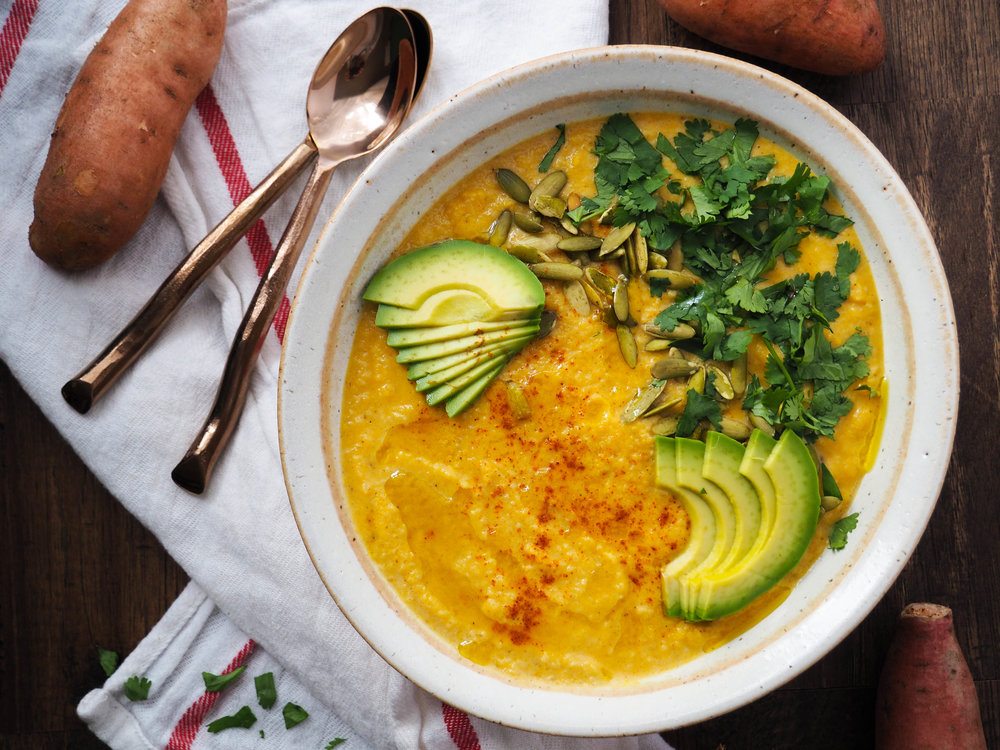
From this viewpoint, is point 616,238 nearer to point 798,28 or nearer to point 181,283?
point 798,28

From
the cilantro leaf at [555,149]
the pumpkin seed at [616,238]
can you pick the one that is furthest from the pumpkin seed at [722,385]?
the cilantro leaf at [555,149]

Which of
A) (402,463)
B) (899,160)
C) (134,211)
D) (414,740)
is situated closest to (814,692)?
(414,740)

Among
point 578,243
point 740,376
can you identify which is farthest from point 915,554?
point 578,243

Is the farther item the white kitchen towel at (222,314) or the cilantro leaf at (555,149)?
the white kitchen towel at (222,314)

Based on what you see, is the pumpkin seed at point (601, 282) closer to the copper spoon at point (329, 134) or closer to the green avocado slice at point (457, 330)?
the green avocado slice at point (457, 330)

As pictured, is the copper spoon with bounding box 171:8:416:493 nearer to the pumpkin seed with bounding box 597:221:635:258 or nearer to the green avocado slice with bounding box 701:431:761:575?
the pumpkin seed with bounding box 597:221:635:258

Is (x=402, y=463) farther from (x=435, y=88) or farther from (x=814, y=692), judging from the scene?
(x=814, y=692)
